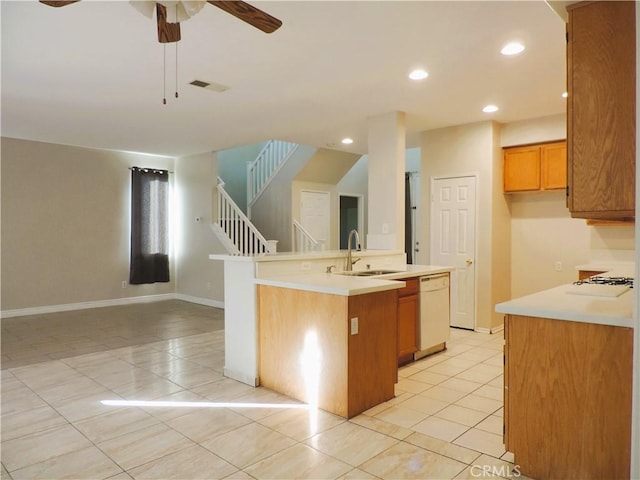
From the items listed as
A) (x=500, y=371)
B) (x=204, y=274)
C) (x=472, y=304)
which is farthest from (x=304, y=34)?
(x=204, y=274)

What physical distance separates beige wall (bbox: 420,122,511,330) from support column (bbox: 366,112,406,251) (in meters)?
1.03

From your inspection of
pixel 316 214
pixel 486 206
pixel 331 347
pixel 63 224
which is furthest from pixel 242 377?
pixel 316 214

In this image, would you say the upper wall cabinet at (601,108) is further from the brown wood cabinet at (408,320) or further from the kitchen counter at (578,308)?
the brown wood cabinet at (408,320)

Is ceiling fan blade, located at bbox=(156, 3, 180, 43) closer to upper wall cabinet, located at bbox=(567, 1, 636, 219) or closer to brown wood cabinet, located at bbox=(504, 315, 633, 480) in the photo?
upper wall cabinet, located at bbox=(567, 1, 636, 219)

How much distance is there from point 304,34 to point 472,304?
3.99 metres

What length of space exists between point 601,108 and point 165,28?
225 centimetres

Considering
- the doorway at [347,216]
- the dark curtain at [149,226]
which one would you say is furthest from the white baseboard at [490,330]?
the dark curtain at [149,226]

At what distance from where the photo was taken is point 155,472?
2275 mm

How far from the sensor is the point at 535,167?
5.34 m

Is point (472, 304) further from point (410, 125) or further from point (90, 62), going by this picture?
point (90, 62)

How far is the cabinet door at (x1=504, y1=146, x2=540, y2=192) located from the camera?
5.35m

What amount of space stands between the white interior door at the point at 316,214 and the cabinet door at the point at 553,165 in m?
4.27

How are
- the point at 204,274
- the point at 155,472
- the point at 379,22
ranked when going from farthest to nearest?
the point at 204,274 → the point at 379,22 → the point at 155,472

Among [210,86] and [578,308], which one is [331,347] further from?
[210,86]
